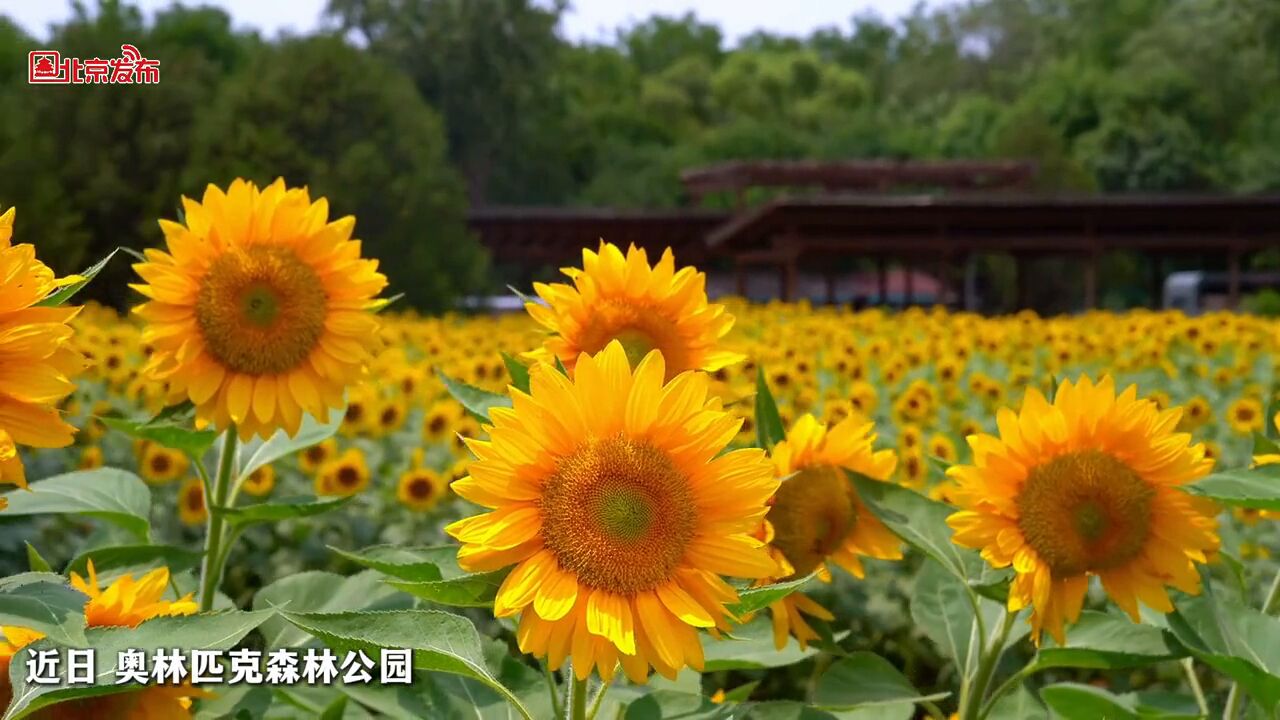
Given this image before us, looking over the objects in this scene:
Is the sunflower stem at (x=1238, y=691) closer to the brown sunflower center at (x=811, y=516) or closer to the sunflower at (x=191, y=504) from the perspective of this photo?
the brown sunflower center at (x=811, y=516)

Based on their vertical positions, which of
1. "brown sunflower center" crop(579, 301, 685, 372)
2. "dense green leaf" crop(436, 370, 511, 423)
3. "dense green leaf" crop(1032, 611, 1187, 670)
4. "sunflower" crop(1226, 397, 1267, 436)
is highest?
"brown sunflower center" crop(579, 301, 685, 372)

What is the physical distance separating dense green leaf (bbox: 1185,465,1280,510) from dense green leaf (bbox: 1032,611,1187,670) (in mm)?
187

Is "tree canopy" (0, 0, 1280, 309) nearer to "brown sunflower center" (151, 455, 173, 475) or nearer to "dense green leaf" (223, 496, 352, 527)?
"brown sunflower center" (151, 455, 173, 475)

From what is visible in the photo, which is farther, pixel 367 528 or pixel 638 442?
pixel 367 528

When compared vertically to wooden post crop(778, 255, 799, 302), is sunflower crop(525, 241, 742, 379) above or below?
above

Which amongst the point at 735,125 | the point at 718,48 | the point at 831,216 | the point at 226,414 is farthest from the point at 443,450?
the point at 718,48

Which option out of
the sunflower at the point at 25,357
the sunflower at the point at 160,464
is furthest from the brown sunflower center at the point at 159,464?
the sunflower at the point at 25,357

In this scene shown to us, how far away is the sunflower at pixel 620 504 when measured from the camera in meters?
1.13

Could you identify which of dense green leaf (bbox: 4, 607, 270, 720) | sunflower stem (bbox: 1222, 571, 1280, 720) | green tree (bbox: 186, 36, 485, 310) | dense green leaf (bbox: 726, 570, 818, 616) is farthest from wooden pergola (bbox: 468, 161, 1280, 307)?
dense green leaf (bbox: 4, 607, 270, 720)

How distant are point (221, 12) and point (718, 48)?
38.2 meters

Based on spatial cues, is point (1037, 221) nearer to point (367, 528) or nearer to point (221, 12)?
point (367, 528)

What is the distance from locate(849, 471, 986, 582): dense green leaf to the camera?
1.57 metres

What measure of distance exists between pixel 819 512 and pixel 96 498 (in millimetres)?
988

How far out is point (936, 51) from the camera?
258 ft
